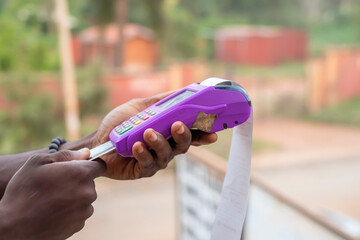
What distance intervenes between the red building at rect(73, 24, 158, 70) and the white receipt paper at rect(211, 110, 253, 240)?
5.42 metres

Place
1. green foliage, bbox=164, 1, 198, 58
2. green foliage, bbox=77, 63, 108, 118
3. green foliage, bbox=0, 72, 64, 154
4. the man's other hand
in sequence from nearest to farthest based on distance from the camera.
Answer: the man's other hand → green foliage, bbox=0, 72, 64, 154 → green foliage, bbox=77, 63, 108, 118 → green foliage, bbox=164, 1, 198, 58

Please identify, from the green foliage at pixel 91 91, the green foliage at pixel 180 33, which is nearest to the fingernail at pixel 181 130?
the green foliage at pixel 91 91

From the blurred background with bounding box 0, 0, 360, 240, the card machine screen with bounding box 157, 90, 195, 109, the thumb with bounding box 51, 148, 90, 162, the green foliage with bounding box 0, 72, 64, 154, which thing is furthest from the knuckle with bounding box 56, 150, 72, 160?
the green foliage with bounding box 0, 72, 64, 154

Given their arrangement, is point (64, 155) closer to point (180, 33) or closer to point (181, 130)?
point (181, 130)

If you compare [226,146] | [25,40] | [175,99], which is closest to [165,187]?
[226,146]

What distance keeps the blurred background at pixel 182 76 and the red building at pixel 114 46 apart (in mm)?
14

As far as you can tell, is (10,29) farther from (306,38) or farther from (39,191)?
(39,191)

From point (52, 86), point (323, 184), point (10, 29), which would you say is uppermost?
point (10, 29)

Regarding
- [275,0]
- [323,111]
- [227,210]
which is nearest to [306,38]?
[275,0]

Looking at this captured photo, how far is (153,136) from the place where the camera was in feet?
1.43

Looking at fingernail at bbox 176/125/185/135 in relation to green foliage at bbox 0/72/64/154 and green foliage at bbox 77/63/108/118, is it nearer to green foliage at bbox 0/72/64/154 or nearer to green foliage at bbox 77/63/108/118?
green foliage at bbox 0/72/64/154

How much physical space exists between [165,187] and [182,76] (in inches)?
93.0

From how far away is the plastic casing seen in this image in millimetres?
438

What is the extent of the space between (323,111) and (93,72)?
11.3 feet
